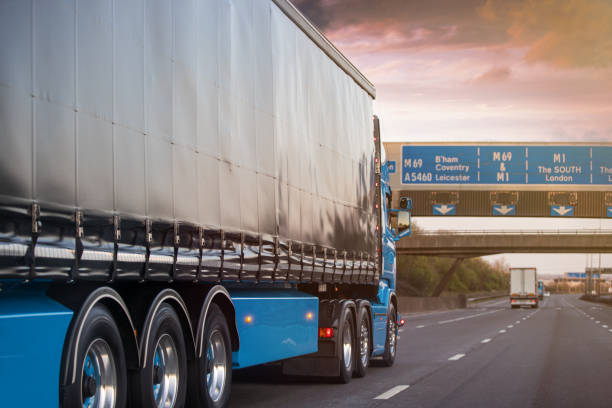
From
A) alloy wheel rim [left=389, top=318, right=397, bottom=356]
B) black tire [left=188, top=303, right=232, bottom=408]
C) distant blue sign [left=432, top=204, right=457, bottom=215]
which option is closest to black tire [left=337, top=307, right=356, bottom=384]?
alloy wheel rim [left=389, top=318, right=397, bottom=356]

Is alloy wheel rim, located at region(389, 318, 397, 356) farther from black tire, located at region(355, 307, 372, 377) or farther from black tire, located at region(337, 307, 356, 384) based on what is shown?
black tire, located at region(337, 307, 356, 384)

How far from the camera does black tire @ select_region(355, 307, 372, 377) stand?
13547 mm

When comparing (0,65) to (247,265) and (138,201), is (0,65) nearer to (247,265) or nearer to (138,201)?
(138,201)

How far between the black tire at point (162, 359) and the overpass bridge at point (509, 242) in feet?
186

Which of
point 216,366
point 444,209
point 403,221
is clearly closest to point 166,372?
point 216,366

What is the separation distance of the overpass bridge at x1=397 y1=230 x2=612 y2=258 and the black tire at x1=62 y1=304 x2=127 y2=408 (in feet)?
190

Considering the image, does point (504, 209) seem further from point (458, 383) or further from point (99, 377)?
point (99, 377)

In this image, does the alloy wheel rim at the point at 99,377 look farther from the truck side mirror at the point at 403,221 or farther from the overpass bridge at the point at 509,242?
the overpass bridge at the point at 509,242

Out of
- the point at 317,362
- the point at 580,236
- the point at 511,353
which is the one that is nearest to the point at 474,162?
the point at 580,236

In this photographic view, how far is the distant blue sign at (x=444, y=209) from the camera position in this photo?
5071cm

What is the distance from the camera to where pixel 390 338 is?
16047 mm

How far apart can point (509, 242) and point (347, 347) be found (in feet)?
179

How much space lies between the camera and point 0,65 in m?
5.17

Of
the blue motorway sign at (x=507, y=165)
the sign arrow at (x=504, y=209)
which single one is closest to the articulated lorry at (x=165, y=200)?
the blue motorway sign at (x=507, y=165)
